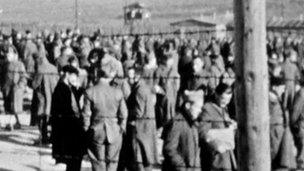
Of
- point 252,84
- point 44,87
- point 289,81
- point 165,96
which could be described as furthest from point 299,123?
point 252,84

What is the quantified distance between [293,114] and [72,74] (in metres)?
3.41

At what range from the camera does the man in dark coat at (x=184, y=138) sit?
791 centimetres

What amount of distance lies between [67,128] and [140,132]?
4.20ft

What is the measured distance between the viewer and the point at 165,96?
1353 centimetres

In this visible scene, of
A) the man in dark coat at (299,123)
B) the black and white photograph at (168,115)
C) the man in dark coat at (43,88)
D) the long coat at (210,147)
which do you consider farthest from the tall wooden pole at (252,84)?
the man in dark coat at (43,88)

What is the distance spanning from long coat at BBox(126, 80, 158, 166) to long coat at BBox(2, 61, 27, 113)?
561 centimetres

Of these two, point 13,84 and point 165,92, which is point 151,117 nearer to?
point 165,92

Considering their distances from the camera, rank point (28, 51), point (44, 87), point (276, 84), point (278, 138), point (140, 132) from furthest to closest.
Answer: point (28, 51), point (44, 87), point (140, 132), point (276, 84), point (278, 138)

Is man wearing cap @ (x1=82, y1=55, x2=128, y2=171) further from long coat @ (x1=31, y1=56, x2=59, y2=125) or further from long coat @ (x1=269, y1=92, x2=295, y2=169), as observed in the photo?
long coat @ (x1=31, y1=56, x2=59, y2=125)

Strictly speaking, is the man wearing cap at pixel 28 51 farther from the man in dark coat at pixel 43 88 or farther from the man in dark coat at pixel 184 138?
the man in dark coat at pixel 184 138

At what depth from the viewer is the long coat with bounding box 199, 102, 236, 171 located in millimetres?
7852

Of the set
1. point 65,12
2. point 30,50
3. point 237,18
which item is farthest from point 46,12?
point 237,18

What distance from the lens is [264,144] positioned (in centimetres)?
545

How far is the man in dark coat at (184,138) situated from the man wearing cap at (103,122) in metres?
1.99
